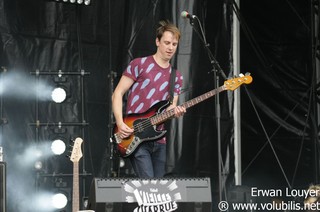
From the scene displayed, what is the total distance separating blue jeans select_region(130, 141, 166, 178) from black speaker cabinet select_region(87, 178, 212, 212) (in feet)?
4.63

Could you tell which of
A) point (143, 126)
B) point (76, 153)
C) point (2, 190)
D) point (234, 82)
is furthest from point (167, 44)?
point (2, 190)

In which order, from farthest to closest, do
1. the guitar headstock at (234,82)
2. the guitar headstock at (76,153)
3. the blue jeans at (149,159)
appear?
the guitar headstock at (234,82) < the blue jeans at (149,159) < the guitar headstock at (76,153)

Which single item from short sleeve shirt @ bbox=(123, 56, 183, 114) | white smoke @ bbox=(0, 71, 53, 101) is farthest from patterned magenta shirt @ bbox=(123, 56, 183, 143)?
white smoke @ bbox=(0, 71, 53, 101)

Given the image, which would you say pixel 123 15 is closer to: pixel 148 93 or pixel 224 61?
pixel 224 61

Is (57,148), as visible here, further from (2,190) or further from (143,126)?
(2,190)

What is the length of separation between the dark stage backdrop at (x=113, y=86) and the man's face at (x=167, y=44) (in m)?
1.58

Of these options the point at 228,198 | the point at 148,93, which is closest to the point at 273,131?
the point at 228,198

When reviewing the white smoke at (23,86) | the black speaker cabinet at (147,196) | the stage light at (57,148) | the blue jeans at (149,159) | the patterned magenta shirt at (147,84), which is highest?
the white smoke at (23,86)

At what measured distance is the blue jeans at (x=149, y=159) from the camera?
7523 mm

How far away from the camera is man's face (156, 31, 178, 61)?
763cm

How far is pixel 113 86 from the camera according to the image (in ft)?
30.2

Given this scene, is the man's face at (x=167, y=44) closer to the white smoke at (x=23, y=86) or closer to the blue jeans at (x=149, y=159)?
the blue jeans at (x=149, y=159)

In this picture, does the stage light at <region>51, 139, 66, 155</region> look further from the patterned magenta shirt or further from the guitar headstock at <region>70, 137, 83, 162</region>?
the guitar headstock at <region>70, 137, 83, 162</region>

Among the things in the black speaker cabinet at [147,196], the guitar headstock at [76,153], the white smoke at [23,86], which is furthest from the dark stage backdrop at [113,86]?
the black speaker cabinet at [147,196]
